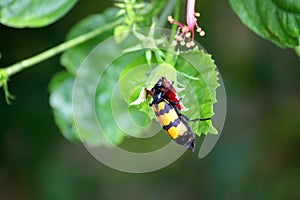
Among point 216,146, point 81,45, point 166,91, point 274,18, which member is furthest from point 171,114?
point 216,146

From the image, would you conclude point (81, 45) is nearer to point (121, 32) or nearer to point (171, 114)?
point (121, 32)

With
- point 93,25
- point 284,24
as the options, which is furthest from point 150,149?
point 284,24

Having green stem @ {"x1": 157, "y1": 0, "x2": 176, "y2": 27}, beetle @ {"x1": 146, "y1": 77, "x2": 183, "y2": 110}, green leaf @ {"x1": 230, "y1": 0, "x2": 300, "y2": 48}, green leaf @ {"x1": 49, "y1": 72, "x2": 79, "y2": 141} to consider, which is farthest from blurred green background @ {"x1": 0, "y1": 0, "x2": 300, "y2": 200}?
beetle @ {"x1": 146, "y1": 77, "x2": 183, "y2": 110}

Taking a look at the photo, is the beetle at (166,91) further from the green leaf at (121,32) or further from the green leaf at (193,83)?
the green leaf at (121,32)

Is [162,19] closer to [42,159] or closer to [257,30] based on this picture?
[257,30]

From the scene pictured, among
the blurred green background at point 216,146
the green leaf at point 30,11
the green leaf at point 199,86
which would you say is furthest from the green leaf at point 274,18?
the blurred green background at point 216,146

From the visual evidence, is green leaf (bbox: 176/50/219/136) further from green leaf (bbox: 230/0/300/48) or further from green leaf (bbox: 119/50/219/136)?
green leaf (bbox: 230/0/300/48)
